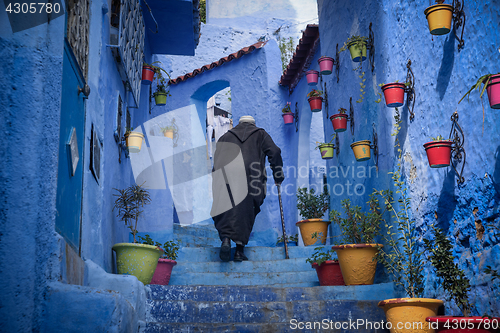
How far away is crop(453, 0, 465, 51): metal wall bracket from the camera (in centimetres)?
343

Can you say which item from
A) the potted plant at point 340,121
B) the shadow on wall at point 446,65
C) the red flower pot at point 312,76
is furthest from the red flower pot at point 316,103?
the shadow on wall at point 446,65

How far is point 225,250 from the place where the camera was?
5262 mm

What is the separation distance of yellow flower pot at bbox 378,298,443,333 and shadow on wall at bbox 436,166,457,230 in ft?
2.11

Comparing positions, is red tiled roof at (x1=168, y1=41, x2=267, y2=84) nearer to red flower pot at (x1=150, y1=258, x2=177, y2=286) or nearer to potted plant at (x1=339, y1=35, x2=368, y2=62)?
potted plant at (x1=339, y1=35, x2=368, y2=62)

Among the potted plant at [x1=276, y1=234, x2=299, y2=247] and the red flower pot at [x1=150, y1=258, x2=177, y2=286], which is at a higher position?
the potted plant at [x1=276, y1=234, x2=299, y2=247]

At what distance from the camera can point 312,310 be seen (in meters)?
3.82

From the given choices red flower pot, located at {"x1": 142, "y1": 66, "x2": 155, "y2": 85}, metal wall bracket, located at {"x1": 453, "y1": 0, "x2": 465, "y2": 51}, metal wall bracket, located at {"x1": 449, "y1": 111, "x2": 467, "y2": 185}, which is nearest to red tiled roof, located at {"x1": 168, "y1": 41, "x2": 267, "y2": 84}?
red flower pot, located at {"x1": 142, "y1": 66, "x2": 155, "y2": 85}

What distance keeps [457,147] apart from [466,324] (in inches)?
52.6

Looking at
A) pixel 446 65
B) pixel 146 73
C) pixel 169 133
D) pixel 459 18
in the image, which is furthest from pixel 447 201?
pixel 169 133

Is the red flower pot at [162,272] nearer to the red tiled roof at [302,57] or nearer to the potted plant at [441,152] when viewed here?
the potted plant at [441,152]

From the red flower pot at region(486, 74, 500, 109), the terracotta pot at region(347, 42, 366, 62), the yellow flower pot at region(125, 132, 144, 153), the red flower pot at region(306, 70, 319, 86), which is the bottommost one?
the red flower pot at region(486, 74, 500, 109)

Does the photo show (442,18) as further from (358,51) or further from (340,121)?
(340,121)

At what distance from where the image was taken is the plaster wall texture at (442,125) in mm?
3051

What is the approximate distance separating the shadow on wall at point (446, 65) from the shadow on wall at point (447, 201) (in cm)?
65
